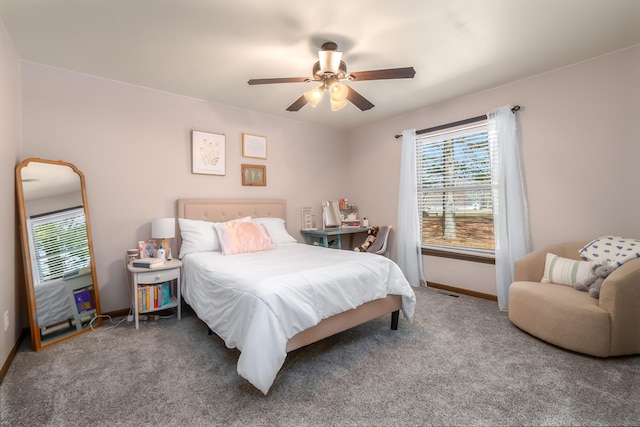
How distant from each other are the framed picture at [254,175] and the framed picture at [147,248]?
1.33 m

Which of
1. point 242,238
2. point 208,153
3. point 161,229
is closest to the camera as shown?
point 161,229

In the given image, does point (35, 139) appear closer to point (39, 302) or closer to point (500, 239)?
point (39, 302)

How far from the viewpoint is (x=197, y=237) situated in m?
3.16

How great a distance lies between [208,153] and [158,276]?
158cm

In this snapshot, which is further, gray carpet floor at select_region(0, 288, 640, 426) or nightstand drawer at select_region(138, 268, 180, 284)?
nightstand drawer at select_region(138, 268, 180, 284)

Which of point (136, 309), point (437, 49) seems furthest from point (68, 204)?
point (437, 49)

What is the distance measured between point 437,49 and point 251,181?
2.64m

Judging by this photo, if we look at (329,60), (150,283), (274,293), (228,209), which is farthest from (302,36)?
(150,283)

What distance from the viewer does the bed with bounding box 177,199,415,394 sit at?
1689 mm

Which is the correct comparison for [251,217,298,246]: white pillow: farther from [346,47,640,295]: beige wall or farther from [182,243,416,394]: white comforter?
[346,47,640,295]: beige wall

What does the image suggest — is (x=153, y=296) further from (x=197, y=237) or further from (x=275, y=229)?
(x=275, y=229)

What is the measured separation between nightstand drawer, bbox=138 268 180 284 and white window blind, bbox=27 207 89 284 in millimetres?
564

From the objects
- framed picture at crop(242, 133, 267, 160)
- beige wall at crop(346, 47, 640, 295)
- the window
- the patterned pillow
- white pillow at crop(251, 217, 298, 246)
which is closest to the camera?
the patterned pillow

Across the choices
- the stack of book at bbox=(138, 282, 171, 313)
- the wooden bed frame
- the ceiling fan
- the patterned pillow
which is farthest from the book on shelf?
the patterned pillow
